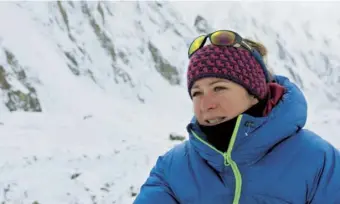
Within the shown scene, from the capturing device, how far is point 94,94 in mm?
28609

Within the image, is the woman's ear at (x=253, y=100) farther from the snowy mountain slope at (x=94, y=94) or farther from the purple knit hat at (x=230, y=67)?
the snowy mountain slope at (x=94, y=94)

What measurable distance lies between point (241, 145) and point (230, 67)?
38cm

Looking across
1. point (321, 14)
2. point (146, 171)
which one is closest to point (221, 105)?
point (146, 171)

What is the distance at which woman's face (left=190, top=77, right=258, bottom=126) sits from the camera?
2.14m

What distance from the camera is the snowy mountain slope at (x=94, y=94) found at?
10.2 meters

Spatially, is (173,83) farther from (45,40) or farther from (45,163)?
(45,163)

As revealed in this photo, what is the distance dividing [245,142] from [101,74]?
2985 centimetres

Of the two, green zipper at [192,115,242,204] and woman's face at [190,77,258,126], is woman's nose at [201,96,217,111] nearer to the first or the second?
woman's face at [190,77,258,126]

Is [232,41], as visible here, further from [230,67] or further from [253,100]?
[253,100]

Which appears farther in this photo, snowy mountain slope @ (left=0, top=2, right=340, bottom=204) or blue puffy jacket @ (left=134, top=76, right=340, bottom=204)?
snowy mountain slope @ (left=0, top=2, right=340, bottom=204)

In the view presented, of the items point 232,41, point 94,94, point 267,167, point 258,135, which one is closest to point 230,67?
point 232,41

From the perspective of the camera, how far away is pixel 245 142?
2008 millimetres

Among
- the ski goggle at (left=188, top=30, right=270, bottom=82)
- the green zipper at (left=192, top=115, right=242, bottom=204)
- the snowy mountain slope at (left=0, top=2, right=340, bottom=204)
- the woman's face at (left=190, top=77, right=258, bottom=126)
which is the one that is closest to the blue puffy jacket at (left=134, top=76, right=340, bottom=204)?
the green zipper at (left=192, top=115, right=242, bottom=204)

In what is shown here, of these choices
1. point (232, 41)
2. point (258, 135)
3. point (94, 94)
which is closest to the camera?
point (258, 135)
